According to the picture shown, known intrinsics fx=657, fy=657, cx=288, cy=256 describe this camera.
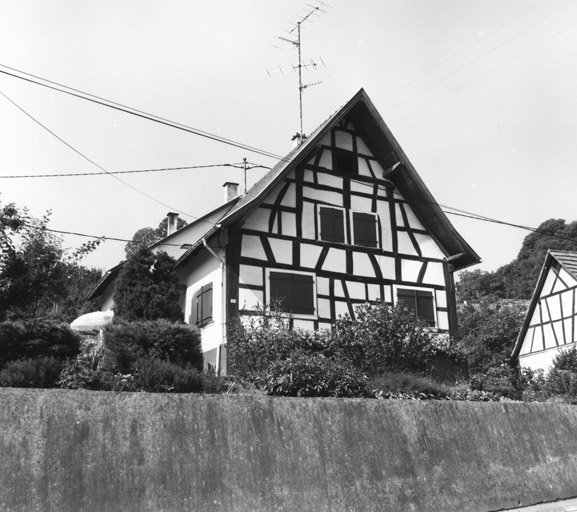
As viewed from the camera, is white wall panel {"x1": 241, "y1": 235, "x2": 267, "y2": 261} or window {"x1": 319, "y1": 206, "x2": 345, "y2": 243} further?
window {"x1": 319, "y1": 206, "x2": 345, "y2": 243}

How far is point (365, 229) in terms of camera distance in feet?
67.7

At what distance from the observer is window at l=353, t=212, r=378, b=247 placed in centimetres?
2047

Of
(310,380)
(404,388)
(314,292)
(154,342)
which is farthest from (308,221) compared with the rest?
(310,380)

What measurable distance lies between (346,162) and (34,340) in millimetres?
13004

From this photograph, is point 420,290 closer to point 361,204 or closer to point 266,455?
point 361,204

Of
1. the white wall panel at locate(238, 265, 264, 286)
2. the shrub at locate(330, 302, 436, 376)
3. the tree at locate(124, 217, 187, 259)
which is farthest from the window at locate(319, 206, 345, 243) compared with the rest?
the tree at locate(124, 217, 187, 259)

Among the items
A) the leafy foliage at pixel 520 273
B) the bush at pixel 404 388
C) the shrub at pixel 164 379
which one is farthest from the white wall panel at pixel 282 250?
the leafy foliage at pixel 520 273

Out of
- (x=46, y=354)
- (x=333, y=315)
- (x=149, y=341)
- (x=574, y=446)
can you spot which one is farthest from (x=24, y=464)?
(x=333, y=315)

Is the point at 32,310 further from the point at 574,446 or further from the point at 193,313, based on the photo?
the point at 574,446

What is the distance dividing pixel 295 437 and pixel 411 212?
14.5 m

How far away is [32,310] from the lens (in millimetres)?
13156

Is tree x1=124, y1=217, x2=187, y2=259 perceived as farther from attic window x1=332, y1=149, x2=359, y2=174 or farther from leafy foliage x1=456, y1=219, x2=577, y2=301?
attic window x1=332, y1=149, x2=359, y2=174

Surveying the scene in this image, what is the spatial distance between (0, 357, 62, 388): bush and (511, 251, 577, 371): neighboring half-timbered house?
23949mm

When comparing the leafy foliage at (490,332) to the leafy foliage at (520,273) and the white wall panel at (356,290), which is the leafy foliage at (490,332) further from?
the leafy foliage at (520,273)
